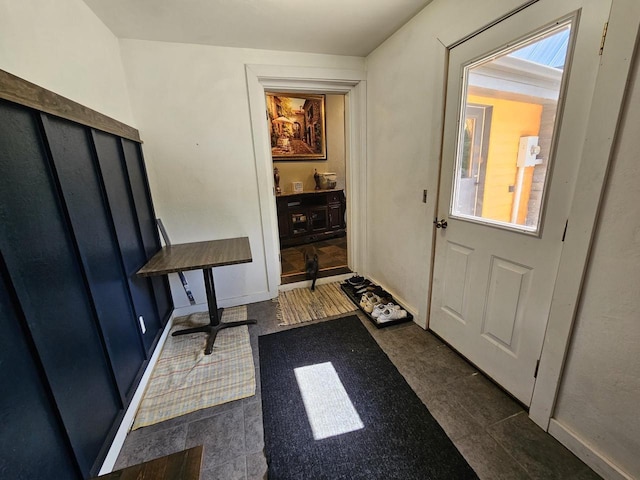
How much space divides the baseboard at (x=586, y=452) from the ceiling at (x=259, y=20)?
2555 mm

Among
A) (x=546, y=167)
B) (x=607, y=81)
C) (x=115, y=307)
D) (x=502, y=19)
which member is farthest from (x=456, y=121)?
(x=115, y=307)

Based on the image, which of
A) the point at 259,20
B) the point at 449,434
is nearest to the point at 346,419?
the point at 449,434

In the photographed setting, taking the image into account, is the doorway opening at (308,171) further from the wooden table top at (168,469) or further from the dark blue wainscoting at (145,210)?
the wooden table top at (168,469)

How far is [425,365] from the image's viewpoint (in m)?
1.80

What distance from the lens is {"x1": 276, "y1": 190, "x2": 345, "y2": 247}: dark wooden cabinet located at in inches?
174

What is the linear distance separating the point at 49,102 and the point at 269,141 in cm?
168

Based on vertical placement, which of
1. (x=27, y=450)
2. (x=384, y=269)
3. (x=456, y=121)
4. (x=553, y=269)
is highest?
(x=456, y=121)

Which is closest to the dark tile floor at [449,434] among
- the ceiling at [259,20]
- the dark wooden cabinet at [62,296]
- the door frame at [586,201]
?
the door frame at [586,201]

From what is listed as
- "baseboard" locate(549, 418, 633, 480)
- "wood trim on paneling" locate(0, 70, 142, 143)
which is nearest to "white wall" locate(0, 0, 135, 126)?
"wood trim on paneling" locate(0, 70, 142, 143)

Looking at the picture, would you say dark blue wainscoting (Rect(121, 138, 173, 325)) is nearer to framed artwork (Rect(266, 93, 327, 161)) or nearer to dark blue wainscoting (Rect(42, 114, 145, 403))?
dark blue wainscoting (Rect(42, 114, 145, 403))

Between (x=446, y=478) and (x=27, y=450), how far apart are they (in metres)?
1.52

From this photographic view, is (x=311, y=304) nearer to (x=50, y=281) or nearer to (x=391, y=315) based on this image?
(x=391, y=315)

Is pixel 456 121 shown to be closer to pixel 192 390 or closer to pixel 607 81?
pixel 607 81

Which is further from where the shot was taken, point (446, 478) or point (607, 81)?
point (446, 478)
